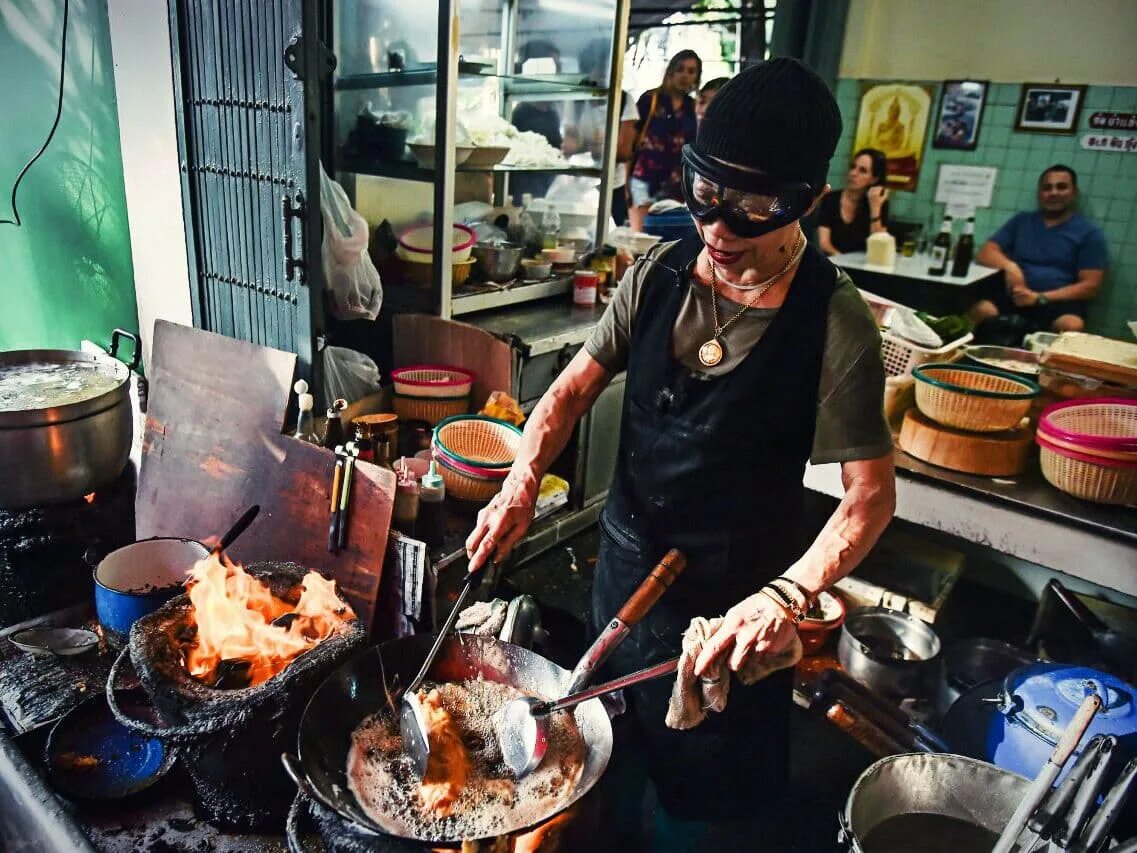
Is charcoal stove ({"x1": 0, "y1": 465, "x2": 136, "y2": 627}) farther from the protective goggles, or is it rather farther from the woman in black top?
the woman in black top

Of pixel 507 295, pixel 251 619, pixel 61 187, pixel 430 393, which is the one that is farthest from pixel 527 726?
pixel 61 187

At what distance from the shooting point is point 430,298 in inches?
150

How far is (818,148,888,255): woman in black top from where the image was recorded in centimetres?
668

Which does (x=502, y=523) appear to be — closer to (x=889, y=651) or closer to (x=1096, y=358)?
(x=889, y=651)

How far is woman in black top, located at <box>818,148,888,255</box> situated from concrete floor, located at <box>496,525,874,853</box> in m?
4.11

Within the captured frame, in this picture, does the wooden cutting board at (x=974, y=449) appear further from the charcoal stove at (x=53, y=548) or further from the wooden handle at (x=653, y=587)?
the charcoal stove at (x=53, y=548)

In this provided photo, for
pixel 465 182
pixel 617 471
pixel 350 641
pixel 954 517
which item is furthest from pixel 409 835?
pixel 465 182

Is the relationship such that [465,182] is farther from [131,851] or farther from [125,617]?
[131,851]

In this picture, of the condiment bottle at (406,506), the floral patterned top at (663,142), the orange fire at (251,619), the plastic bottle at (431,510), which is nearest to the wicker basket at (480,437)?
the plastic bottle at (431,510)

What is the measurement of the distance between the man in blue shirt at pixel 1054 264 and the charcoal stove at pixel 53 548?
5924 millimetres

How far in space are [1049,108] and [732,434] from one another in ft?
19.9

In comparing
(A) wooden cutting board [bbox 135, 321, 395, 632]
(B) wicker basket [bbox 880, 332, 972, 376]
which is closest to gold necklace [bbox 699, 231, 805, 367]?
(A) wooden cutting board [bbox 135, 321, 395, 632]

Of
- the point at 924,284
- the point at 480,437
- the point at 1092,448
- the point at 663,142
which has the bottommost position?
the point at 480,437

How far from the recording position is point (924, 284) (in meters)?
5.93
